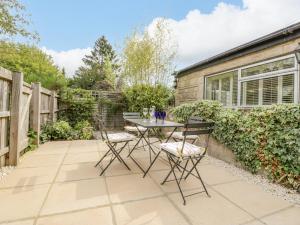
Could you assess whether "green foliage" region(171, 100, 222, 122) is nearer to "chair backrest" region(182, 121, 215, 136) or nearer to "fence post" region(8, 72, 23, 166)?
"chair backrest" region(182, 121, 215, 136)

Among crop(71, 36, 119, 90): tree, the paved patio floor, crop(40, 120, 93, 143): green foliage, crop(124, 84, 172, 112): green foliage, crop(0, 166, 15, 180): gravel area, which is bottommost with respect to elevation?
the paved patio floor

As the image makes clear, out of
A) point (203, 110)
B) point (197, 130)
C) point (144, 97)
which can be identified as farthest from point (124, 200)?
point (144, 97)

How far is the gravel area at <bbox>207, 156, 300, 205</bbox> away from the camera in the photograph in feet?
7.10

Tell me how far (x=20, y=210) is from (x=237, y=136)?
10.3 feet

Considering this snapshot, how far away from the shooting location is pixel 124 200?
198 centimetres

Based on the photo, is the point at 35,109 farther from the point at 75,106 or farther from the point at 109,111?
the point at 109,111

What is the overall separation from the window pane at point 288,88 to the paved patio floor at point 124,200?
2240mm

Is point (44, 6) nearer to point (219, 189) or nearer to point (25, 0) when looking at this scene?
point (25, 0)

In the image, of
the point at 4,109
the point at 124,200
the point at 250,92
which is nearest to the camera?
the point at 124,200

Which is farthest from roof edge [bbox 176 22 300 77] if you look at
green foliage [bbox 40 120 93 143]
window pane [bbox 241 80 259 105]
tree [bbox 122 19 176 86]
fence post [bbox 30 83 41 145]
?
fence post [bbox 30 83 41 145]

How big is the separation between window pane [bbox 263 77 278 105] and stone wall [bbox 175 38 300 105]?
51cm

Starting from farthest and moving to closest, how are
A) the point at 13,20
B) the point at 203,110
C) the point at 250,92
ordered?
1. the point at 13,20
2. the point at 250,92
3. the point at 203,110

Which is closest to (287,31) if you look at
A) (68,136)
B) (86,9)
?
(68,136)

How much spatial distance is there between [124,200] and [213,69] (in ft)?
15.7
